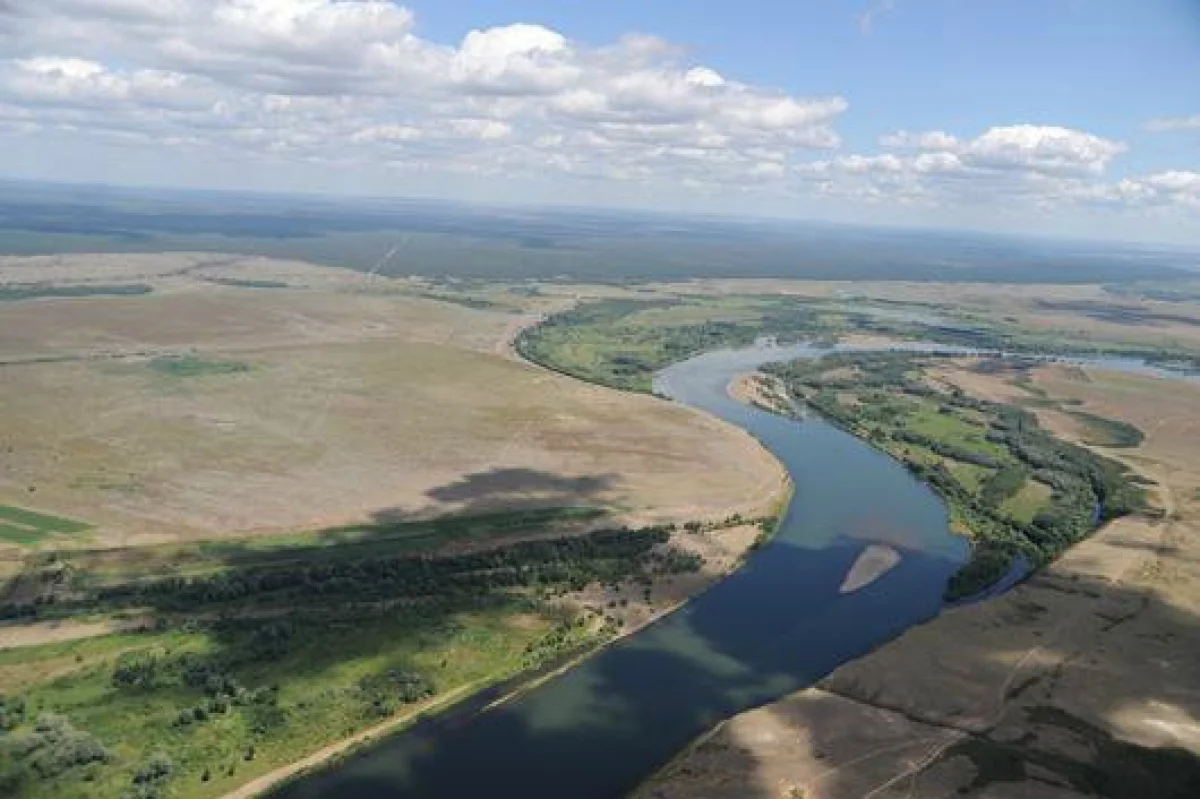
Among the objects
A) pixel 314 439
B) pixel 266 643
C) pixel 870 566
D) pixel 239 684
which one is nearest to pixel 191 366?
pixel 314 439

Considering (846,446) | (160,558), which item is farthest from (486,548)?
(846,446)

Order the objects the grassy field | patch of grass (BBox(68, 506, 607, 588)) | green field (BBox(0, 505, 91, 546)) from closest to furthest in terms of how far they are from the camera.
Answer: the grassy field → patch of grass (BBox(68, 506, 607, 588)) → green field (BBox(0, 505, 91, 546))

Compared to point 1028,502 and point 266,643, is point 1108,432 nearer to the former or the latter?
point 1028,502

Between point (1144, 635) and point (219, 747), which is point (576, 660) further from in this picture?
point (1144, 635)

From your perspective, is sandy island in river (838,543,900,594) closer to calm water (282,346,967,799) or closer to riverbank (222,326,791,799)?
calm water (282,346,967,799)

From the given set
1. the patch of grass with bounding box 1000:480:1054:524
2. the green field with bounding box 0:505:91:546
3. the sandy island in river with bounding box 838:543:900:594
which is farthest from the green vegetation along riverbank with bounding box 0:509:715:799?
the patch of grass with bounding box 1000:480:1054:524

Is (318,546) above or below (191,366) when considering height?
below
